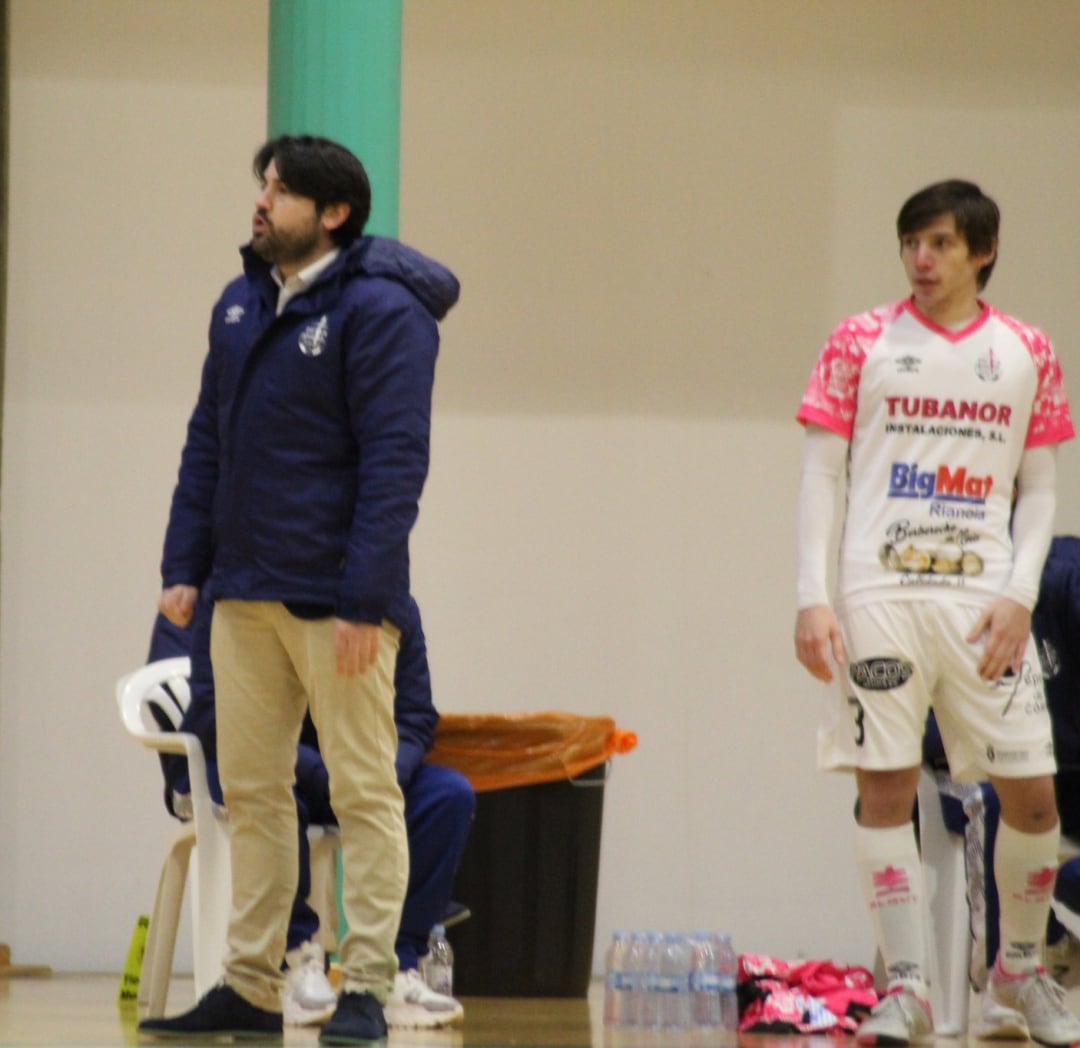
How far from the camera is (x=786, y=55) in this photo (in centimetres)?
542

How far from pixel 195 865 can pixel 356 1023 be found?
2.64 feet

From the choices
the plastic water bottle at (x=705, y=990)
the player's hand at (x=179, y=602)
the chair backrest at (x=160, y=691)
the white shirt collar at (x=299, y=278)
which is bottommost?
the plastic water bottle at (x=705, y=990)

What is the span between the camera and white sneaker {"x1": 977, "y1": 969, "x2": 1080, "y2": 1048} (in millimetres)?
2904

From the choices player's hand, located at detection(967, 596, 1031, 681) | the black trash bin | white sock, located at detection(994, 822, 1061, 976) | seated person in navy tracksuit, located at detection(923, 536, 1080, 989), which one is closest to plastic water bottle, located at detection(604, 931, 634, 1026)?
the black trash bin

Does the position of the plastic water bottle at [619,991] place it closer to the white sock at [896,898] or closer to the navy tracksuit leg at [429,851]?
the navy tracksuit leg at [429,851]

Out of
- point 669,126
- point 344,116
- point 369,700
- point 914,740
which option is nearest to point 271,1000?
point 369,700

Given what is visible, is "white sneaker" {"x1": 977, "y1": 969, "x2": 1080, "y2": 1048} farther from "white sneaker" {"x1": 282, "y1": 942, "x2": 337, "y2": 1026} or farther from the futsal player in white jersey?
"white sneaker" {"x1": 282, "y1": 942, "x2": 337, "y2": 1026}

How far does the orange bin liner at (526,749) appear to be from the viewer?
4.26 metres

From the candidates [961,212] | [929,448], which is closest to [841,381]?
[929,448]

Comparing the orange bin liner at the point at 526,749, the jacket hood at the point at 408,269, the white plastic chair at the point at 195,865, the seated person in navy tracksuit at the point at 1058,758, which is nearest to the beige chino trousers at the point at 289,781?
the white plastic chair at the point at 195,865

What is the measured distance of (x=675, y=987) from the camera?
3.70 meters

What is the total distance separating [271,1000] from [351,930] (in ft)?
0.73

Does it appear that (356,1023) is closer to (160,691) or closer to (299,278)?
(299,278)

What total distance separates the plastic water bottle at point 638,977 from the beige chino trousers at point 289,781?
1072mm
